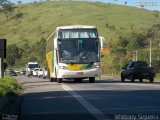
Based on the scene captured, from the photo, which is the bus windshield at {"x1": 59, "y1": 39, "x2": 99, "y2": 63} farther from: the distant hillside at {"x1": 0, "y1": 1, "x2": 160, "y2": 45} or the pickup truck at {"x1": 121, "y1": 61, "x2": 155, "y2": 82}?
the distant hillside at {"x1": 0, "y1": 1, "x2": 160, "y2": 45}

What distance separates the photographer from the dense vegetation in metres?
106

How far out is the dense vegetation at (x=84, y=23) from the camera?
106500mm

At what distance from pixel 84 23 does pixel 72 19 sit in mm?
11038

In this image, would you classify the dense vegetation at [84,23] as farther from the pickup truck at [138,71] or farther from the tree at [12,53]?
the pickup truck at [138,71]

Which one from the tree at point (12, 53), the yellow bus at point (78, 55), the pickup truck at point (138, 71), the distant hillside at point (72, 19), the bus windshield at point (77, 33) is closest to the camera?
the yellow bus at point (78, 55)

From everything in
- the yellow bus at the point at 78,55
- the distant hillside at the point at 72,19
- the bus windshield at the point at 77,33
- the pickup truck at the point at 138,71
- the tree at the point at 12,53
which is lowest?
the tree at the point at 12,53

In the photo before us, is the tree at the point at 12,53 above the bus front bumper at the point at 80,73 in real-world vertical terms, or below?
below

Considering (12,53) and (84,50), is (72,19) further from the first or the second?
(84,50)

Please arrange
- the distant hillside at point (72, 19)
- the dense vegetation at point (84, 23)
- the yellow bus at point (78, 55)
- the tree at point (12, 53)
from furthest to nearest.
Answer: the distant hillside at point (72, 19), the tree at point (12, 53), the dense vegetation at point (84, 23), the yellow bus at point (78, 55)

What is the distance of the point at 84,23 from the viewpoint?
507 ft

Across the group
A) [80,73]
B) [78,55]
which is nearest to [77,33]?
[78,55]

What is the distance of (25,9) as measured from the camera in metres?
200

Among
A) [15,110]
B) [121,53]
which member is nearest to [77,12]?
[121,53]

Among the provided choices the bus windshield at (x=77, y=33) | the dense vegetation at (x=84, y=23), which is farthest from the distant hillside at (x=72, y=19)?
the bus windshield at (x=77, y=33)
